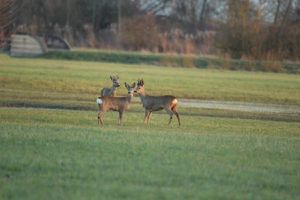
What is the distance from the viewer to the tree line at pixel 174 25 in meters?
64.8

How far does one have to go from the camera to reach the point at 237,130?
74.5ft

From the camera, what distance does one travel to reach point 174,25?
86.9 metres

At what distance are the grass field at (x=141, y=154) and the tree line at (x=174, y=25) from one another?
3400 centimetres

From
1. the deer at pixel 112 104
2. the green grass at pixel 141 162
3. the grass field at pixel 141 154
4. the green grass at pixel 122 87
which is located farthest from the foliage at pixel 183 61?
the green grass at pixel 141 162

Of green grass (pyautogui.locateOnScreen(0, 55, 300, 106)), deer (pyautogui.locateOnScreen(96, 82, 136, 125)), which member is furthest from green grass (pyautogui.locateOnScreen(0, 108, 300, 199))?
green grass (pyautogui.locateOnScreen(0, 55, 300, 106))

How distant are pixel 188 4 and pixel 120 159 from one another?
251 feet

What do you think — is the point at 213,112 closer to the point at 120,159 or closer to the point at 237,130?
the point at 237,130

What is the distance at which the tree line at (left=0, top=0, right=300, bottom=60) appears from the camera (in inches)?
2552

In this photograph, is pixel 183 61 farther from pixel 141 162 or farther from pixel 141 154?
pixel 141 162

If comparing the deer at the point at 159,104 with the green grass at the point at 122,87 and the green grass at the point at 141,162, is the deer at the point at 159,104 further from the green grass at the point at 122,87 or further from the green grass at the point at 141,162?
the green grass at the point at 122,87

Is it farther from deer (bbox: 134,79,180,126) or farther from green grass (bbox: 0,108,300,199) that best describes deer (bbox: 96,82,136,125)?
deer (bbox: 134,79,180,126)

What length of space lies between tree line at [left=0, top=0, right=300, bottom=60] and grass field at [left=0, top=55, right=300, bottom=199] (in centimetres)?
3400

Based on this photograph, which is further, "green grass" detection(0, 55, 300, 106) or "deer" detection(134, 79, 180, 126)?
"green grass" detection(0, 55, 300, 106)

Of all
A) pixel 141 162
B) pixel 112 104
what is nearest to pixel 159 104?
pixel 112 104
